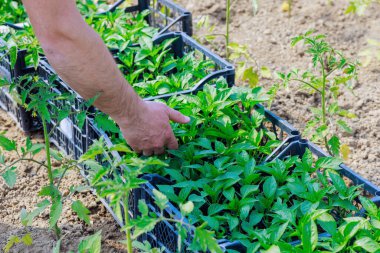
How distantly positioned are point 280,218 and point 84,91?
32.4 inches

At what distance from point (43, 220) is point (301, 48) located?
2.03 metres

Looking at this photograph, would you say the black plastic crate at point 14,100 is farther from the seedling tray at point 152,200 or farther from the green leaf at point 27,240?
the green leaf at point 27,240

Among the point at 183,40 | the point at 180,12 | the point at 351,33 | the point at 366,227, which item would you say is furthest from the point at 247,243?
the point at 351,33

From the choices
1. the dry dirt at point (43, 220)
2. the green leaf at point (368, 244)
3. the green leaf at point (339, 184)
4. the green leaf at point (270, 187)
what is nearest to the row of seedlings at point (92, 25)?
the dry dirt at point (43, 220)

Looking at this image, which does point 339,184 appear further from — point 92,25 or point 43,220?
point 92,25

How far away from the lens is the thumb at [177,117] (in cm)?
287

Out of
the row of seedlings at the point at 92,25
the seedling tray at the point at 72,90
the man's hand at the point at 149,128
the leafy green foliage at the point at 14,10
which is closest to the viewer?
the man's hand at the point at 149,128

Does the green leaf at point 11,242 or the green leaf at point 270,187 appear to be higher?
the green leaf at point 270,187

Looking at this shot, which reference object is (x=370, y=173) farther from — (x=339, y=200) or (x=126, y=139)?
(x=126, y=139)

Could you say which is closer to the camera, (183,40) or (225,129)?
(225,129)

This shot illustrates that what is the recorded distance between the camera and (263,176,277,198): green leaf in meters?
2.66

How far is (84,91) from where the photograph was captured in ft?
8.68

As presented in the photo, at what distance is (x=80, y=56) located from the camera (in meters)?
2.51

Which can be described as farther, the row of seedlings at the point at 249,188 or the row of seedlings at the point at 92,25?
the row of seedlings at the point at 92,25
